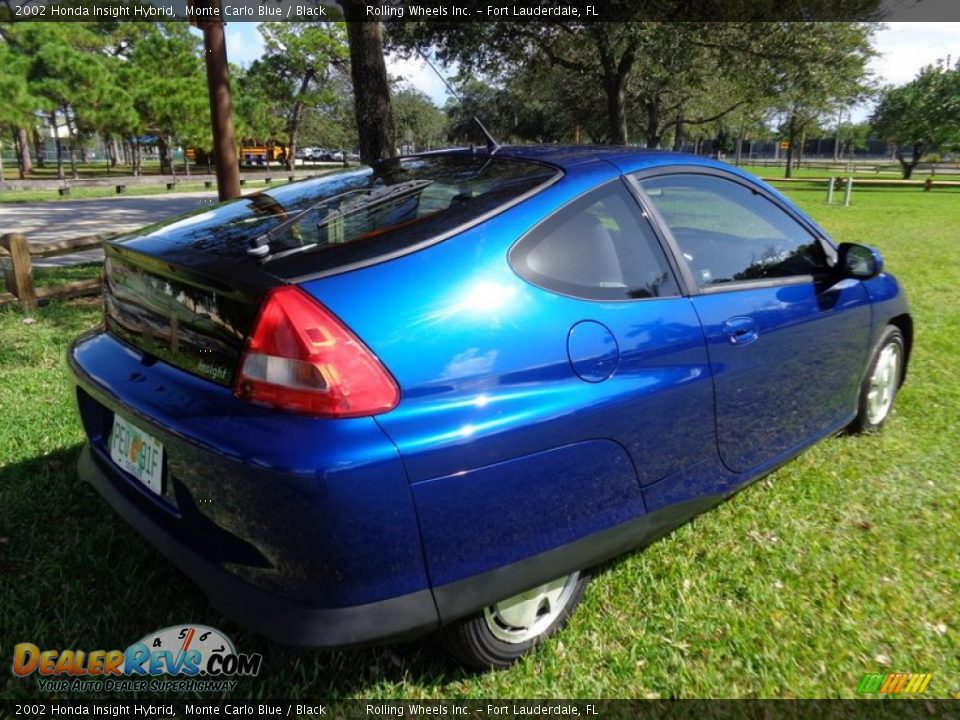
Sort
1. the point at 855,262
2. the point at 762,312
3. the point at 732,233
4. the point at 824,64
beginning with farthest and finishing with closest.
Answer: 1. the point at 824,64
2. the point at 732,233
3. the point at 855,262
4. the point at 762,312

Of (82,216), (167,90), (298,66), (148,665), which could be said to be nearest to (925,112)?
(298,66)

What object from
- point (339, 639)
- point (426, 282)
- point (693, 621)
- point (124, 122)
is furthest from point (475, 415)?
point (124, 122)

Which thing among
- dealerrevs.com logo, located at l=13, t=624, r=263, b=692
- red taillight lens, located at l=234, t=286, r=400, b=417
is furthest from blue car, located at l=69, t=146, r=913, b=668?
dealerrevs.com logo, located at l=13, t=624, r=263, b=692

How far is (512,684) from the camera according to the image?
210 cm

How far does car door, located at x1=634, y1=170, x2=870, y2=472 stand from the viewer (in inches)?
99.3

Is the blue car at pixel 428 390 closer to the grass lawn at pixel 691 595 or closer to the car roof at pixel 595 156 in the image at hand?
the car roof at pixel 595 156

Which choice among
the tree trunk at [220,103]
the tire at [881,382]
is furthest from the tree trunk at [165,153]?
the tire at [881,382]

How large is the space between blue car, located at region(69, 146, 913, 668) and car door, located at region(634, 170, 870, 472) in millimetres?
23

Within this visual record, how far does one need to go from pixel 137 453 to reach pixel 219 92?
19.7 ft

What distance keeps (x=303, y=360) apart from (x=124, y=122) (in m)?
36.7

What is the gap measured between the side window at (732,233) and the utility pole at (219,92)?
5.49 meters

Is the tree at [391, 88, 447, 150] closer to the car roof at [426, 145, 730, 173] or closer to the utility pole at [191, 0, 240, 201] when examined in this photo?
the utility pole at [191, 0, 240, 201]

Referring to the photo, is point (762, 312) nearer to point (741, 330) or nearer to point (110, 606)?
point (741, 330)

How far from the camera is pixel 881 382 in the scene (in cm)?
386
